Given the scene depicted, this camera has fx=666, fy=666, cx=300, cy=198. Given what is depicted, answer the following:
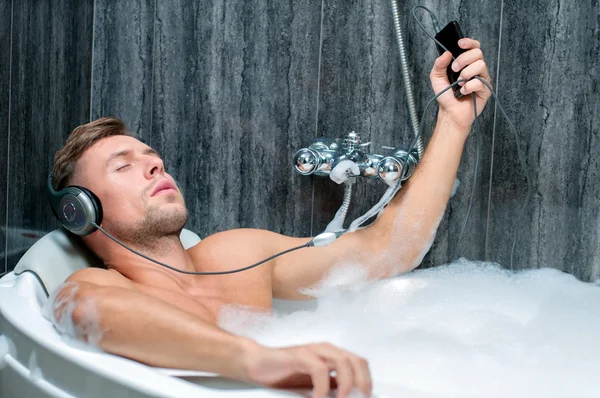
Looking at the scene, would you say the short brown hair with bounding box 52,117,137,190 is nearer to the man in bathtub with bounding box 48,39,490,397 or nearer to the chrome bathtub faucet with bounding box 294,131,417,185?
the man in bathtub with bounding box 48,39,490,397

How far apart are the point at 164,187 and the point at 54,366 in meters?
0.50

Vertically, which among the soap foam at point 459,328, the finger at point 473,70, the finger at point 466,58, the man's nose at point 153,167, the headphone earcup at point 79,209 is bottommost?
the soap foam at point 459,328

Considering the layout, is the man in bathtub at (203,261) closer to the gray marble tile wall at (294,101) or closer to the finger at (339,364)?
the finger at (339,364)

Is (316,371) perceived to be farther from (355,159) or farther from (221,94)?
(221,94)

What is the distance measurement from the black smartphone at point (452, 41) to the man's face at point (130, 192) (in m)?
0.70

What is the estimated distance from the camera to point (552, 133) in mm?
1715

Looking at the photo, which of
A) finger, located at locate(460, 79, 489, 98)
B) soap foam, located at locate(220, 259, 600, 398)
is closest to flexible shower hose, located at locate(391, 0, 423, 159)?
finger, located at locate(460, 79, 489, 98)

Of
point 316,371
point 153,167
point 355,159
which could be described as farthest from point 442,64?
point 316,371

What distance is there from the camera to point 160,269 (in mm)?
1447

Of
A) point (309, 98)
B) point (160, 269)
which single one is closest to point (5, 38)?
point (160, 269)

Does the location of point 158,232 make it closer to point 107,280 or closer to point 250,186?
point 107,280

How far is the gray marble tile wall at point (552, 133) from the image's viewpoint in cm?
168

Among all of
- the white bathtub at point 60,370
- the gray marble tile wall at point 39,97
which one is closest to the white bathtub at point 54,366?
the white bathtub at point 60,370

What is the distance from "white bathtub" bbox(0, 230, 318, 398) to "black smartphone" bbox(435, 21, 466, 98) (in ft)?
3.11
